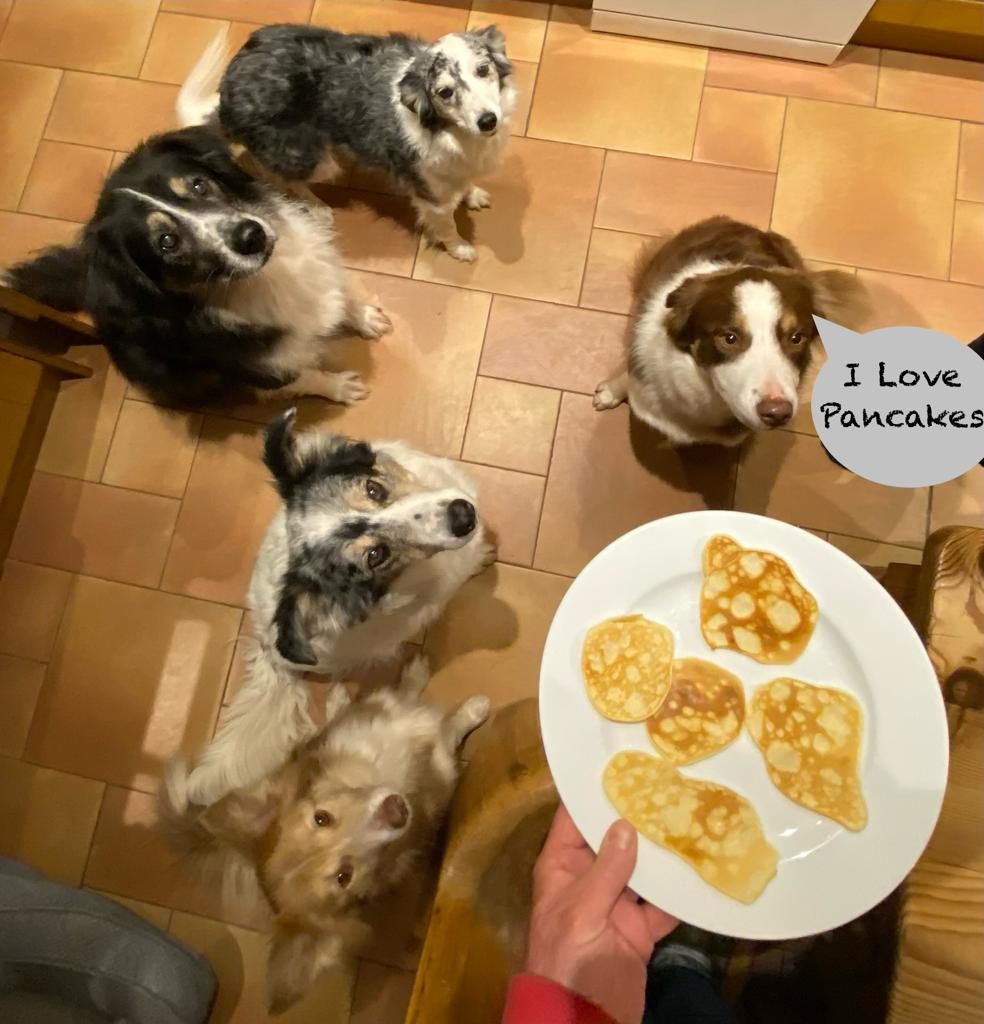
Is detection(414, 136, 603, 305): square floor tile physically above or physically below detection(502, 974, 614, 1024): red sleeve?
above

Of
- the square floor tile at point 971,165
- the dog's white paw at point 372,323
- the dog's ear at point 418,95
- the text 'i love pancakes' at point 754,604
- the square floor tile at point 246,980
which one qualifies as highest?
the square floor tile at point 971,165

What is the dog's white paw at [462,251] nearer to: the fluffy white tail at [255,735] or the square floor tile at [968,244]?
the fluffy white tail at [255,735]

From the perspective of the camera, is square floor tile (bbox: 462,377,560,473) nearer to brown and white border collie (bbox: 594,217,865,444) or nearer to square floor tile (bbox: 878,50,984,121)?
brown and white border collie (bbox: 594,217,865,444)

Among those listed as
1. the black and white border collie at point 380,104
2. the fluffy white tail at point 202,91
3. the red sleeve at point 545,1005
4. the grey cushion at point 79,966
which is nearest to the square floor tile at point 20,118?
the fluffy white tail at point 202,91

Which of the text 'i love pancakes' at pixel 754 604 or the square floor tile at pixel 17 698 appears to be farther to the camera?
the square floor tile at pixel 17 698

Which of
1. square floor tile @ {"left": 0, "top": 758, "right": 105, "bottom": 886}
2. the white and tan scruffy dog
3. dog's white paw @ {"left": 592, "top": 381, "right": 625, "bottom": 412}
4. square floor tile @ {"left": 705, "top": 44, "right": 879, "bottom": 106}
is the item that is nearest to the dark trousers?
the white and tan scruffy dog

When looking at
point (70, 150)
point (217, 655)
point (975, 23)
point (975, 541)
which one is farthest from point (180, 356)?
point (975, 23)
